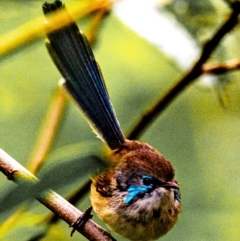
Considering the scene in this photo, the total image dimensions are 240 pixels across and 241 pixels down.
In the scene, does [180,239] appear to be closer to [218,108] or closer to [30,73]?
[218,108]

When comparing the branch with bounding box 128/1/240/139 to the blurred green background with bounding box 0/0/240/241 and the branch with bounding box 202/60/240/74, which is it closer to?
the branch with bounding box 202/60/240/74

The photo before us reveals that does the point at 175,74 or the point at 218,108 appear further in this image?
the point at 175,74

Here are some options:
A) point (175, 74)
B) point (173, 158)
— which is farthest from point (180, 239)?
point (175, 74)

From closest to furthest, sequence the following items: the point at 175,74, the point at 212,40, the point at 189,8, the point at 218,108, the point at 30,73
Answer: the point at 212,40 < the point at 189,8 < the point at 218,108 < the point at 30,73 < the point at 175,74

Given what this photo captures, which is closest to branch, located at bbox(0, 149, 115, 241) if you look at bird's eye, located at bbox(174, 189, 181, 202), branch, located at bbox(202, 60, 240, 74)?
bird's eye, located at bbox(174, 189, 181, 202)

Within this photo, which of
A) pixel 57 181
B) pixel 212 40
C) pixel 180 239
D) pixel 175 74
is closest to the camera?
pixel 57 181
